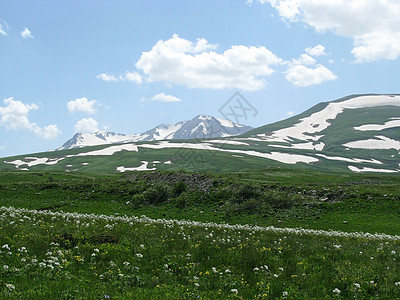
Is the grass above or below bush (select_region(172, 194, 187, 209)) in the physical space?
above

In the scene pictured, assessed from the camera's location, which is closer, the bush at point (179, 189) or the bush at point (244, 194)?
the bush at point (244, 194)

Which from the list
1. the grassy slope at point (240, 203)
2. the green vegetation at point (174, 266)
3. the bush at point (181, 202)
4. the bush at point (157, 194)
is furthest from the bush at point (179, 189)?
the green vegetation at point (174, 266)

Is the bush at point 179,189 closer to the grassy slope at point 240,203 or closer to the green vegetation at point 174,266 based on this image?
the grassy slope at point 240,203

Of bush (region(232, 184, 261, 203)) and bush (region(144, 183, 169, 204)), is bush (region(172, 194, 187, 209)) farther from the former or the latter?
bush (region(232, 184, 261, 203))

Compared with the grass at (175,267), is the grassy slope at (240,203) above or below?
below

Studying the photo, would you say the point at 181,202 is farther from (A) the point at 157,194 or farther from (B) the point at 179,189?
(B) the point at 179,189

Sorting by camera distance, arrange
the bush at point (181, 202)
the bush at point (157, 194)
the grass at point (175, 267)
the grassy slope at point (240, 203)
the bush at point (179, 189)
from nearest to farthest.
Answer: the grass at point (175, 267)
the grassy slope at point (240, 203)
the bush at point (181, 202)
the bush at point (157, 194)
the bush at point (179, 189)

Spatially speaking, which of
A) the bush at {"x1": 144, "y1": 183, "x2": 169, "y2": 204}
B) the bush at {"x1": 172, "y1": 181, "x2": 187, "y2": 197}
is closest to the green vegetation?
the bush at {"x1": 144, "y1": 183, "x2": 169, "y2": 204}

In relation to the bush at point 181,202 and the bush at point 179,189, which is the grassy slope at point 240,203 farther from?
the bush at point 179,189

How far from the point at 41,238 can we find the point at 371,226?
30439 mm

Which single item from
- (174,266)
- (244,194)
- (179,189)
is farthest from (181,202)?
(174,266)

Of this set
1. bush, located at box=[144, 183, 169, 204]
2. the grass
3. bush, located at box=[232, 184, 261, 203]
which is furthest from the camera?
bush, located at box=[144, 183, 169, 204]

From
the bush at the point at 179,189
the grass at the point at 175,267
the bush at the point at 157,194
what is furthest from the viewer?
the bush at the point at 179,189

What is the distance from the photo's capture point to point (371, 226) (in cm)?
3253
